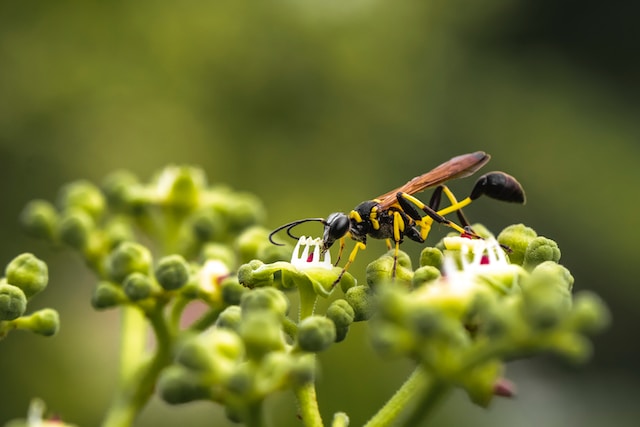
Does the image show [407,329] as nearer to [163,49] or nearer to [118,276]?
[118,276]

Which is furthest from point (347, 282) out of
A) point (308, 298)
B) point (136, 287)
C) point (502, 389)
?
point (502, 389)

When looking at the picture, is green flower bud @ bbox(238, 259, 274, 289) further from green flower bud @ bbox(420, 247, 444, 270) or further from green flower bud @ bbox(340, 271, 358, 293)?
green flower bud @ bbox(420, 247, 444, 270)

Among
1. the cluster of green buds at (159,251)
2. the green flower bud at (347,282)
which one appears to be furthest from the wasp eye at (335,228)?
the green flower bud at (347,282)

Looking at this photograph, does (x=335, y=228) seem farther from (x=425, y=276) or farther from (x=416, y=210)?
(x=425, y=276)

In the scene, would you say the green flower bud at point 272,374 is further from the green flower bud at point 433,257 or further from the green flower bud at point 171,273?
the green flower bud at point 171,273

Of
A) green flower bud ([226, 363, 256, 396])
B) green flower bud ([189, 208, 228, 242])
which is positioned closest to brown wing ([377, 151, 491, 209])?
green flower bud ([189, 208, 228, 242])

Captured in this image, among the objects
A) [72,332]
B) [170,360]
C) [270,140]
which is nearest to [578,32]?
[270,140]

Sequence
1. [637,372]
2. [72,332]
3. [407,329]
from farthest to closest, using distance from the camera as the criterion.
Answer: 1. [637,372]
2. [72,332]
3. [407,329]
